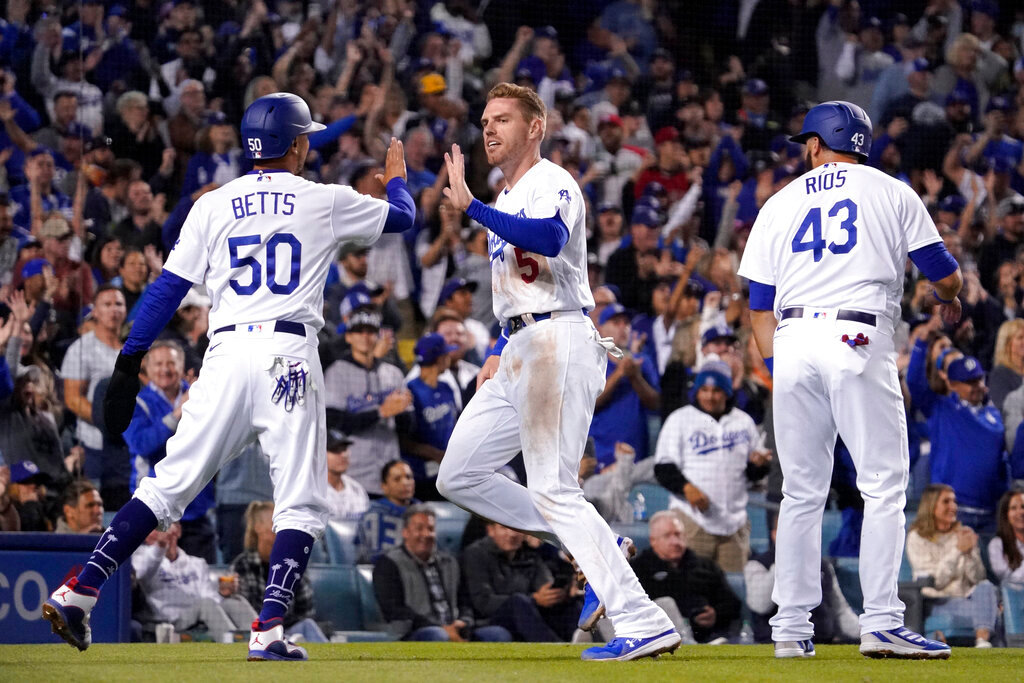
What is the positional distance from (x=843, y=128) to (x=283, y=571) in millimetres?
2748

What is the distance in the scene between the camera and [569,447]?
4.40 meters

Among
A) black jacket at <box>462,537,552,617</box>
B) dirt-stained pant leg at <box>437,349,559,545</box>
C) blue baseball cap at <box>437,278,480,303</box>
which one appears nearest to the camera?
dirt-stained pant leg at <box>437,349,559,545</box>

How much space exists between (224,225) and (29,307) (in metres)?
3.49

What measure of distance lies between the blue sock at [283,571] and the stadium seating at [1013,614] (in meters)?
5.03

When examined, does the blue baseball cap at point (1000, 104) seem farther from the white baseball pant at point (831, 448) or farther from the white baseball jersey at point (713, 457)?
the white baseball pant at point (831, 448)

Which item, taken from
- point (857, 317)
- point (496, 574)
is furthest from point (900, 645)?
point (496, 574)

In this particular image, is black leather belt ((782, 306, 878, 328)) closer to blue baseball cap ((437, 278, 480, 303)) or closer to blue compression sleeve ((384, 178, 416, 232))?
blue compression sleeve ((384, 178, 416, 232))

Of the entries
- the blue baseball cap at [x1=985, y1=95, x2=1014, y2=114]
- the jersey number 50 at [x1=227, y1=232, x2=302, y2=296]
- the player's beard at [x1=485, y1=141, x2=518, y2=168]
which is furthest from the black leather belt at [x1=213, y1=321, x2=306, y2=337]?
the blue baseball cap at [x1=985, y1=95, x2=1014, y2=114]

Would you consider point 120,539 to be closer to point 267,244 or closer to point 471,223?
point 267,244

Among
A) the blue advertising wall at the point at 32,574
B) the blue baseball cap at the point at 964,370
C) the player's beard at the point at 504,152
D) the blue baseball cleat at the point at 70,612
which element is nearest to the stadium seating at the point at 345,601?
the blue advertising wall at the point at 32,574

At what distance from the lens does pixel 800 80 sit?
12.1 metres

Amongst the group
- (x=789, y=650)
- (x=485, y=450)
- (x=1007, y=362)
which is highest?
(x=1007, y=362)

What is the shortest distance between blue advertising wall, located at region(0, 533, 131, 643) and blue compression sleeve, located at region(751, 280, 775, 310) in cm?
336

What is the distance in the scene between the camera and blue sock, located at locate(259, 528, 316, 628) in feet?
14.9
